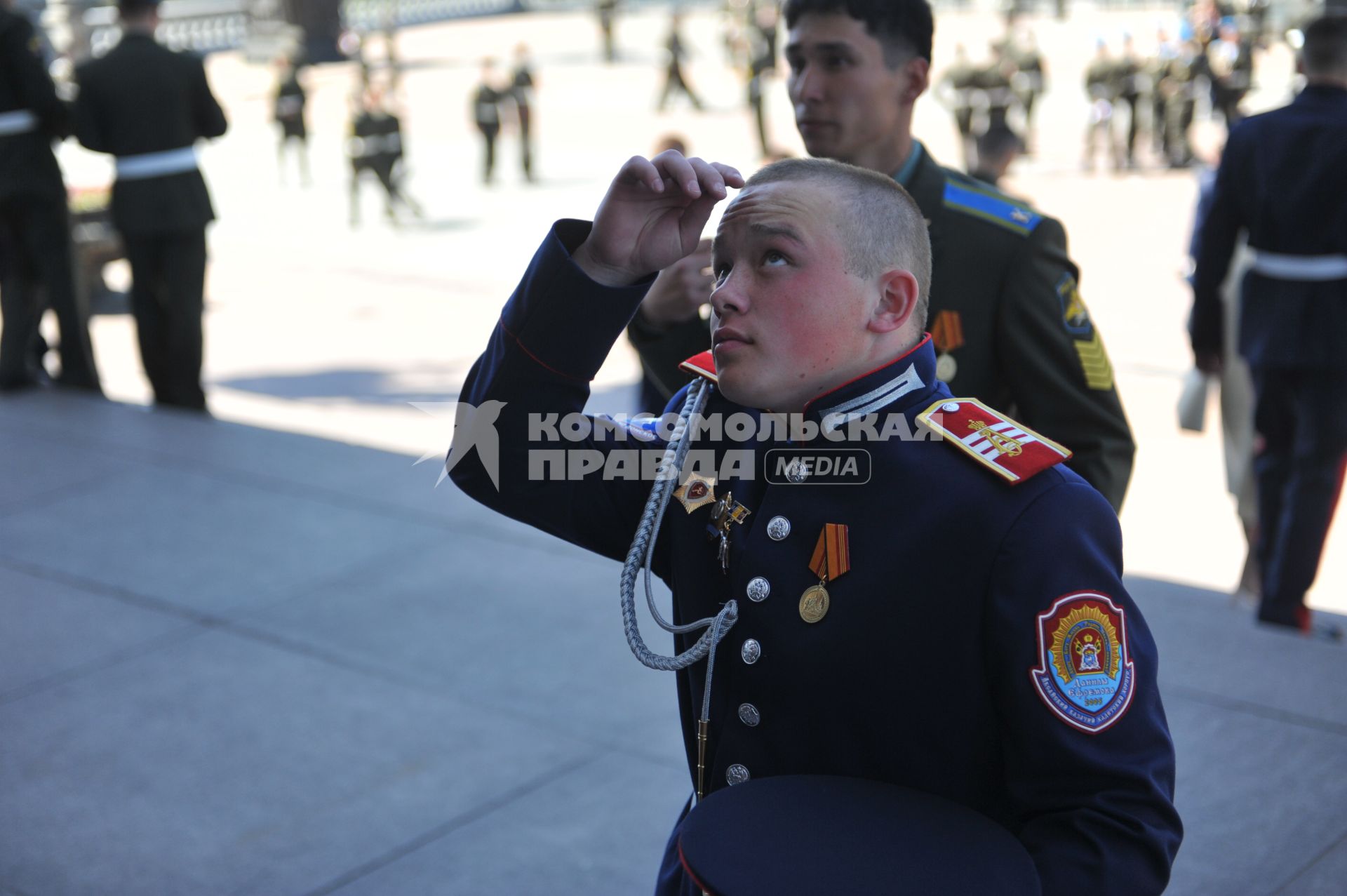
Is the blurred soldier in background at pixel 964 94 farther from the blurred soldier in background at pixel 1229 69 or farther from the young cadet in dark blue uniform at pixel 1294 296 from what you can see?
the young cadet in dark blue uniform at pixel 1294 296

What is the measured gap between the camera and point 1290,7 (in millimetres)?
32188

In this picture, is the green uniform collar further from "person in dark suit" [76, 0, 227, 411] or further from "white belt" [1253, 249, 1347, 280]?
"person in dark suit" [76, 0, 227, 411]

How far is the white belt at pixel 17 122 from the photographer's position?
7320mm

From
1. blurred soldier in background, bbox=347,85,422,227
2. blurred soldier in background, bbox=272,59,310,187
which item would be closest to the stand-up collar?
blurred soldier in background, bbox=347,85,422,227

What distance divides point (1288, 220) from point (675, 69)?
74.3 ft

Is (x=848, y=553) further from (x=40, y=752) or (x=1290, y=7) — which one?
(x=1290, y=7)

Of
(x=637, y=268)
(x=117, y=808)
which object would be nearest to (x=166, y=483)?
(x=117, y=808)

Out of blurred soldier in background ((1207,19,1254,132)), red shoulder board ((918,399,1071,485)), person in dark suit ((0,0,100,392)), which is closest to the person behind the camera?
red shoulder board ((918,399,1071,485))

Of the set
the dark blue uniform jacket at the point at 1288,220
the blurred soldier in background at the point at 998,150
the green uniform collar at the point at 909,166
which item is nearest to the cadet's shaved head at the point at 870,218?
the green uniform collar at the point at 909,166

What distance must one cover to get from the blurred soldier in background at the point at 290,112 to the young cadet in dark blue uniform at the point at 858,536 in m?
19.0

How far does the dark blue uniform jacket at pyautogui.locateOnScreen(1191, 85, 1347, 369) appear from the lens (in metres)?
4.73

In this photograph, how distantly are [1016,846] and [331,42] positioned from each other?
37814 mm

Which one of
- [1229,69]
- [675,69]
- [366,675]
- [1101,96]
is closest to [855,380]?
[366,675]

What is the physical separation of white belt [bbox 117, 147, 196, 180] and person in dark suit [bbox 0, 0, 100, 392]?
502 mm
